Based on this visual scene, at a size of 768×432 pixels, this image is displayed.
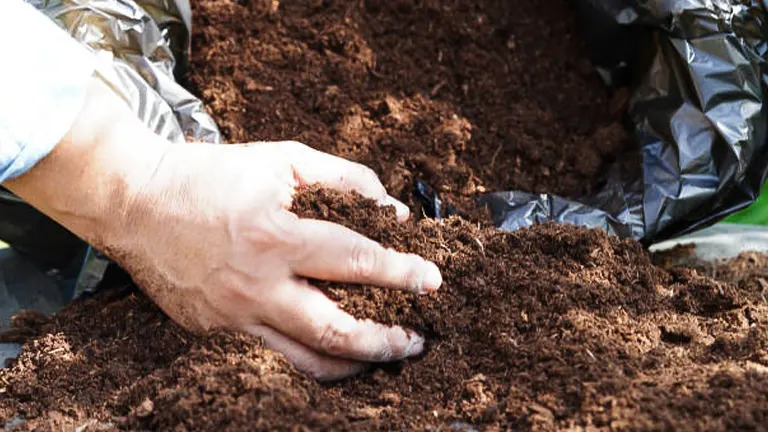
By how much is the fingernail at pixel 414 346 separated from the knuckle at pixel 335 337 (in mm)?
114

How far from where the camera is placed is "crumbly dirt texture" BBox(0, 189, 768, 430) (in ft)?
3.91

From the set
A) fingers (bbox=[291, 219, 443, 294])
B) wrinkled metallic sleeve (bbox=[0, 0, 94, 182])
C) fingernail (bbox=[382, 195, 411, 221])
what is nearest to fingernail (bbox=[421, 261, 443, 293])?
fingers (bbox=[291, 219, 443, 294])

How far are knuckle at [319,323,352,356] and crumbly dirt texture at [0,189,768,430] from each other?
0.18 ft

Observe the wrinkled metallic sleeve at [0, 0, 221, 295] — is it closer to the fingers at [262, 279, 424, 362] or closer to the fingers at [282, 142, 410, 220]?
the fingers at [282, 142, 410, 220]

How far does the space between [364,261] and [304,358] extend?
210 mm

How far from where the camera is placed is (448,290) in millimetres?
1433

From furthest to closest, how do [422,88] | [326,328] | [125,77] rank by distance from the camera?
[422,88]
[125,77]
[326,328]

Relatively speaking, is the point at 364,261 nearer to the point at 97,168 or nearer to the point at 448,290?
the point at 448,290

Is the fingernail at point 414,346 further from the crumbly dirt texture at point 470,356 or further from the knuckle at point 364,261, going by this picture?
the knuckle at point 364,261

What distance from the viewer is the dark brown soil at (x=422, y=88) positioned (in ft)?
6.30

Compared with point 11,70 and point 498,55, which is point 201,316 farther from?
point 498,55

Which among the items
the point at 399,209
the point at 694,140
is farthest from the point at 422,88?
the point at 694,140

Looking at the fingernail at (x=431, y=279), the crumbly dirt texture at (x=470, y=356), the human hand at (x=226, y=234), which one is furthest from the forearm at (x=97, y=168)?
the fingernail at (x=431, y=279)

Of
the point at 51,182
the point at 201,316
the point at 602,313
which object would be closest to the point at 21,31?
the point at 51,182
